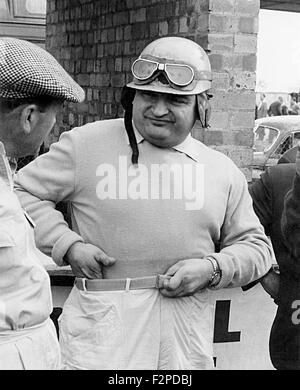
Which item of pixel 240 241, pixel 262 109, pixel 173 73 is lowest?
pixel 262 109

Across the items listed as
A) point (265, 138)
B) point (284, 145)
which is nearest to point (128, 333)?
point (284, 145)

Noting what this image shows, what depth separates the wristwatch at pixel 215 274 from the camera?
110 inches

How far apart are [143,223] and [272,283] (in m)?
0.99

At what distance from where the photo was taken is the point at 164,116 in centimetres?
277

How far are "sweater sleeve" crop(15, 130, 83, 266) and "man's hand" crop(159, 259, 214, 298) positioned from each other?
324 millimetres

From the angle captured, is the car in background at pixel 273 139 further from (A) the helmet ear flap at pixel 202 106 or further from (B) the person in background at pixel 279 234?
(A) the helmet ear flap at pixel 202 106

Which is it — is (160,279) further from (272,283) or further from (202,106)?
(272,283)

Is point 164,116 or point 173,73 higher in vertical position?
point 173,73

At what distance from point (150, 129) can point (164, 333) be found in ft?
2.19

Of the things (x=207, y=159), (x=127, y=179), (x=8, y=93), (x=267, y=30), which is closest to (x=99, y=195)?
(x=127, y=179)

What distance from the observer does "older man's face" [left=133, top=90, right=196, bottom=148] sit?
277cm

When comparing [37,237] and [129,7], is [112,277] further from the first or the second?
[129,7]

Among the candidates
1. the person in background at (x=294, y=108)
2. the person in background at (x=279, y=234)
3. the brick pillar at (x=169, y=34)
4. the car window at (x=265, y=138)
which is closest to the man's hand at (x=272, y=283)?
the person in background at (x=279, y=234)

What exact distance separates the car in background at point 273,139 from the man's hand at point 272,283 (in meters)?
7.37
